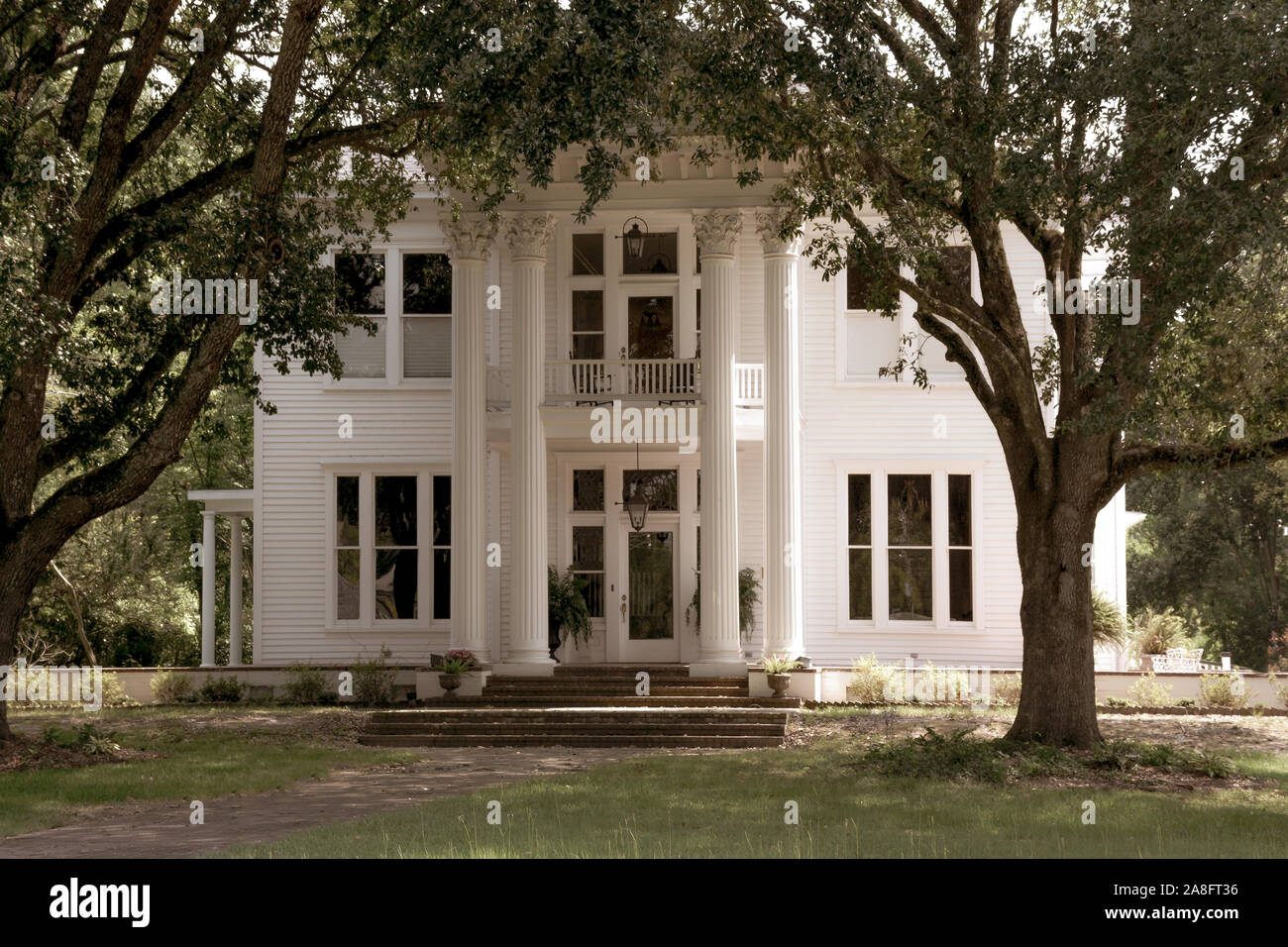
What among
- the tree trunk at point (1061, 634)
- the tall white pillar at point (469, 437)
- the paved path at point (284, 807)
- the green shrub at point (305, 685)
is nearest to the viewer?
the paved path at point (284, 807)

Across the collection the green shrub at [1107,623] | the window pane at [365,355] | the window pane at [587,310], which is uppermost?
the window pane at [587,310]

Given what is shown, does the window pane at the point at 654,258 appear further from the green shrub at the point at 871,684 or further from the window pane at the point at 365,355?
the green shrub at the point at 871,684

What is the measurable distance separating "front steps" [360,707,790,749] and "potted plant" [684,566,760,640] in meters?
3.84

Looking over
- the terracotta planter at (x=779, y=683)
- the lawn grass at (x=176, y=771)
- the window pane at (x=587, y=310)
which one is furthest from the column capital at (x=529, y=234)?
the lawn grass at (x=176, y=771)

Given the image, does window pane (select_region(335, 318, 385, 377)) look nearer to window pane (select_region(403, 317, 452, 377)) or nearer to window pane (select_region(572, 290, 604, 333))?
window pane (select_region(403, 317, 452, 377))

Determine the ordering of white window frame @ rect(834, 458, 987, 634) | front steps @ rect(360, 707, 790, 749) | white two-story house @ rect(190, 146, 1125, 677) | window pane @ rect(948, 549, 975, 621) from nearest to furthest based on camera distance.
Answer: front steps @ rect(360, 707, 790, 749) < white two-story house @ rect(190, 146, 1125, 677) < white window frame @ rect(834, 458, 987, 634) < window pane @ rect(948, 549, 975, 621)

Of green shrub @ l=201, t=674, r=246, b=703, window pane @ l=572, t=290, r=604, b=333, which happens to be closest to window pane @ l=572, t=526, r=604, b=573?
window pane @ l=572, t=290, r=604, b=333

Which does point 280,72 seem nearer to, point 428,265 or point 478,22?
point 478,22

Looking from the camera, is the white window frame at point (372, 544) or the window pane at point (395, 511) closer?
the white window frame at point (372, 544)

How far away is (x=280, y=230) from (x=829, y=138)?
649cm

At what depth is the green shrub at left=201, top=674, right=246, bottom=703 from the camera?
73.4ft

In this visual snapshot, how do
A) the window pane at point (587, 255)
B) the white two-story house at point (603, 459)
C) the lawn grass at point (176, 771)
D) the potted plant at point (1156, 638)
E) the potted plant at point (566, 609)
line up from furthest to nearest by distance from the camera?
the potted plant at point (1156, 638)
the window pane at point (587, 255)
the potted plant at point (566, 609)
the white two-story house at point (603, 459)
the lawn grass at point (176, 771)

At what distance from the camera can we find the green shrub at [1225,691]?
2000 centimetres

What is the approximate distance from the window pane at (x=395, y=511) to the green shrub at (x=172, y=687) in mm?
4078
